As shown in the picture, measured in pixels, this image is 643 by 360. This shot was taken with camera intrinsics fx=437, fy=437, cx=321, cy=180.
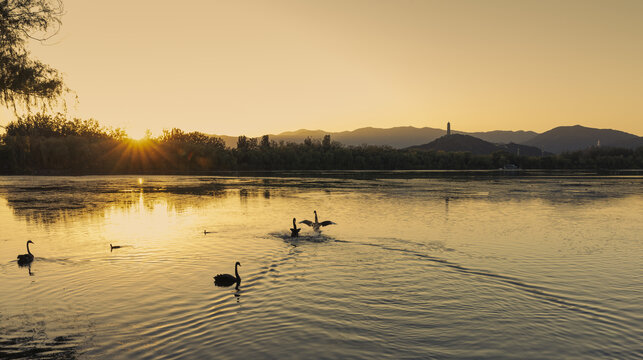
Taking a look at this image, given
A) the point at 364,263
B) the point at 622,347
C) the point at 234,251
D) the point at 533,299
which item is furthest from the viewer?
the point at 234,251

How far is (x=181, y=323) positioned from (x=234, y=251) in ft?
34.2

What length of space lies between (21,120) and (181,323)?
11.8 metres

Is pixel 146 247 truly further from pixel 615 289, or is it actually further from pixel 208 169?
pixel 208 169

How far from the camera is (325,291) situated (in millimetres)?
15711

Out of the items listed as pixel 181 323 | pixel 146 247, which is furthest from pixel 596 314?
pixel 146 247

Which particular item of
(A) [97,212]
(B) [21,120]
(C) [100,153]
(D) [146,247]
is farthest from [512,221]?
(C) [100,153]

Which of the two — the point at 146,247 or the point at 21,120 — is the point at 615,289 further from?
the point at 21,120

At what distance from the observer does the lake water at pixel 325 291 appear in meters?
11.2

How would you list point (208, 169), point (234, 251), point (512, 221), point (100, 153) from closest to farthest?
point (234, 251), point (512, 221), point (100, 153), point (208, 169)

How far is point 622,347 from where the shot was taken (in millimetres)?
11039

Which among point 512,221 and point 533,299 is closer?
point 533,299

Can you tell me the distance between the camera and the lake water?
11195 millimetres

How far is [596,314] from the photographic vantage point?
1344 cm

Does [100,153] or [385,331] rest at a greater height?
[100,153]
